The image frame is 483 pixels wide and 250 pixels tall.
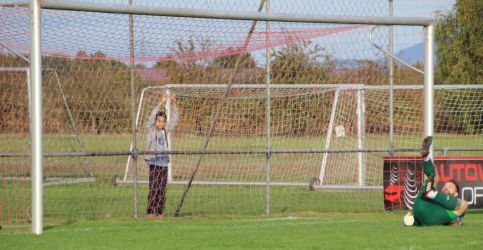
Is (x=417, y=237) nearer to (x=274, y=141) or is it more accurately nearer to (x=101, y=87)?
(x=101, y=87)

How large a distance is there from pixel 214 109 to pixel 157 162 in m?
3.98

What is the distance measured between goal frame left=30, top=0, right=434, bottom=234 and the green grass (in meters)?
0.80

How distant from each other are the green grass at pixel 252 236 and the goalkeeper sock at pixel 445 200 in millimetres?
340

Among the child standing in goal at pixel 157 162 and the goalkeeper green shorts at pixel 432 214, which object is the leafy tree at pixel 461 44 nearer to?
the child standing in goal at pixel 157 162

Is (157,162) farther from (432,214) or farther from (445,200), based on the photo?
(445,200)

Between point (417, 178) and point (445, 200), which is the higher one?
point (417, 178)

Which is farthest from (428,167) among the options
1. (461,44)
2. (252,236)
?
(461,44)

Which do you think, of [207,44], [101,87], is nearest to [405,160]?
[207,44]

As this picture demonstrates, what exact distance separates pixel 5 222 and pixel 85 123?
3.12 metres

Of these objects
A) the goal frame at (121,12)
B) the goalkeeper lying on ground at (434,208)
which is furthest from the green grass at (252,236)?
the goal frame at (121,12)

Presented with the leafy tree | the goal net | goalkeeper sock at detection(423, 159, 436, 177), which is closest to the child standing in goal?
the goal net

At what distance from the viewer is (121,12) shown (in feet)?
42.0

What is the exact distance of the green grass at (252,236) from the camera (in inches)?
420

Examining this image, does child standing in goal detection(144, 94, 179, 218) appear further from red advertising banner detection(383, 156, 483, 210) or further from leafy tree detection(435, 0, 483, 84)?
leafy tree detection(435, 0, 483, 84)
